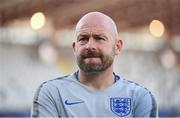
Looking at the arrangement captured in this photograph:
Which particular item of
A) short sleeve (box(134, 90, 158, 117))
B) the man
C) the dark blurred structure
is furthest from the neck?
the dark blurred structure

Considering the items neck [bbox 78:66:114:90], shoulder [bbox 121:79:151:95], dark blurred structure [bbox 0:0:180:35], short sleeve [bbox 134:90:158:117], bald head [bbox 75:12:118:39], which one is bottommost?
short sleeve [bbox 134:90:158:117]

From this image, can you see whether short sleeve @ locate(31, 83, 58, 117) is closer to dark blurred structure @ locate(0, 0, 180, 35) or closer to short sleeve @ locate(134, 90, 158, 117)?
short sleeve @ locate(134, 90, 158, 117)

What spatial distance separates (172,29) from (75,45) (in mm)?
14830

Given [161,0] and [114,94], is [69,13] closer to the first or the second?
[161,0]

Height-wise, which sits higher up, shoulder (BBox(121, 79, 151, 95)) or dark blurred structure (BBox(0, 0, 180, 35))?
dark blurred structure (BBox(0, 0, 180, 35))

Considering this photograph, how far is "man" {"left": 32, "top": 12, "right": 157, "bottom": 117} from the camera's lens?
1.86m

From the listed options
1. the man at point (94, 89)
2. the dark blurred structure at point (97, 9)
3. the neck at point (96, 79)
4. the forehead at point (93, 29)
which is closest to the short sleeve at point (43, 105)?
the man at point (94, 89)

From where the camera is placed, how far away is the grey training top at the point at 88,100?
1.85 metres

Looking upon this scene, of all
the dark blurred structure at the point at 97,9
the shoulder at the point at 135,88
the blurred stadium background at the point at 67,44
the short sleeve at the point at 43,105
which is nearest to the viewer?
the short sleeve at the point at 43,105

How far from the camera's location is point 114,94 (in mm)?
1911

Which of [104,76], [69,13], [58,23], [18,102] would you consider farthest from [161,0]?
[104,76]

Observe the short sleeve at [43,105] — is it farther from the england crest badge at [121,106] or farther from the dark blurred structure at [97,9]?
the dark blurred structure at [97,9]

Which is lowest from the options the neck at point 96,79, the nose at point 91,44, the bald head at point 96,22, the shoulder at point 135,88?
the shoulder at point 135,88

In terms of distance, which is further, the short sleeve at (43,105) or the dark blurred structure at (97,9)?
the dark blurred structure at (97,9)
